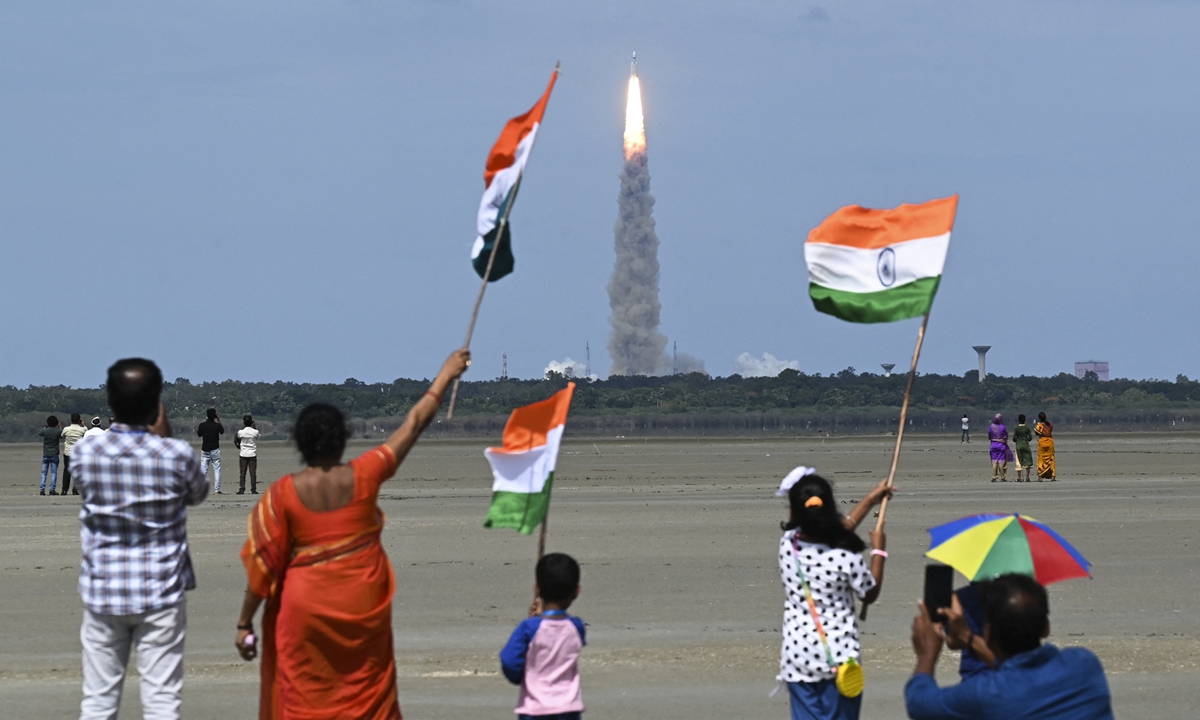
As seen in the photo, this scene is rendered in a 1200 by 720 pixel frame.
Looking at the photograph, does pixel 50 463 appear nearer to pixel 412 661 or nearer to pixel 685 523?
pixel 685 523

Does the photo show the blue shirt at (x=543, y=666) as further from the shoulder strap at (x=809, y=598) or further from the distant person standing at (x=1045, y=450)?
the distant person standing at (x=1045, y=450)

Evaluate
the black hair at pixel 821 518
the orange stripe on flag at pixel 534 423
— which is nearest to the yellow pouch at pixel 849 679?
the black hair at pixel 821 518

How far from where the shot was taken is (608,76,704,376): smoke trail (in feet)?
278

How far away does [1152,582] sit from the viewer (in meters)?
14.7

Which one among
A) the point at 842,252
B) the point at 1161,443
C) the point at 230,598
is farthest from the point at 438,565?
the point at 1161,443

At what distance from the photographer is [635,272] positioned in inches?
4262

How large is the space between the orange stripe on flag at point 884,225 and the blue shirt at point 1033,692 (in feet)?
10.8

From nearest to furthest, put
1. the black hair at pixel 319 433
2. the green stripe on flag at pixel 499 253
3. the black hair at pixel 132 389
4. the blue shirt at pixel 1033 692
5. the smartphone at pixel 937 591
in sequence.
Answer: the blue shirt at pixel 1033 692 → the smartphone at pixel 937 591 → the black hair at pixel 319 433 → the black hair at pixel 132 389 → the green stripe on flag at pixel 499 253

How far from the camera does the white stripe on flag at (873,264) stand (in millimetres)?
7723

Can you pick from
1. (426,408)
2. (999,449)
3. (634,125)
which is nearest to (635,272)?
(634,125)

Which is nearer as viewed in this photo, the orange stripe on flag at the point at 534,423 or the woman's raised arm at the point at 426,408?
the woman's raised arm at the point at 426,408

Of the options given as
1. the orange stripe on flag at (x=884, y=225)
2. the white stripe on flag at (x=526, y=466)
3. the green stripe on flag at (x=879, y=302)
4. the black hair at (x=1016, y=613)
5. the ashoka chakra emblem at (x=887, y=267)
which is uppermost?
the orange stripe on flag at (x=884, y=225)

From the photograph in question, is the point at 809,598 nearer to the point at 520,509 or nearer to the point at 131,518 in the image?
the point at 520,509

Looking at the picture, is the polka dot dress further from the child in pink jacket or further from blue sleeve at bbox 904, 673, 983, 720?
blue sleeve at bbox 904, 673, 983, 720
